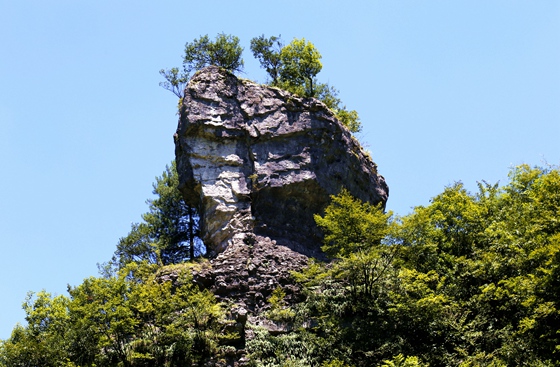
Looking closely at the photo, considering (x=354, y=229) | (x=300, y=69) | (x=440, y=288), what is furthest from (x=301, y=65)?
(x=440, y=288)

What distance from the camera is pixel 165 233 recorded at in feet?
123

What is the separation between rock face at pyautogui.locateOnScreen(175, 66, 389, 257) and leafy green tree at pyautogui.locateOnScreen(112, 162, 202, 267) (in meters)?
4.65

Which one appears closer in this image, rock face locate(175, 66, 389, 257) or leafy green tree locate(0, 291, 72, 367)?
leafy green tree locate(0, 291, 72, 367)

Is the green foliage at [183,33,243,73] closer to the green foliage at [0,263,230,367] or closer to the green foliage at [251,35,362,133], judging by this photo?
the green foliage at [251,35,362,133]

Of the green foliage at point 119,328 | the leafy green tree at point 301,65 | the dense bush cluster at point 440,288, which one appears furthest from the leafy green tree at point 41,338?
the leafy green tree at point 301,65

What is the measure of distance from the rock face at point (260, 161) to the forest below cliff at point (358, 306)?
3.56 m

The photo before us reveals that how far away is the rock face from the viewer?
3114 cm

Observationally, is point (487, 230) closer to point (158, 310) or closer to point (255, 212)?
point (255, 212)

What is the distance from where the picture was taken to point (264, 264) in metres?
28.7

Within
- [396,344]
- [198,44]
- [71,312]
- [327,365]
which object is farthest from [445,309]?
[198,44]

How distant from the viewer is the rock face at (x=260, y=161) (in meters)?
31.1

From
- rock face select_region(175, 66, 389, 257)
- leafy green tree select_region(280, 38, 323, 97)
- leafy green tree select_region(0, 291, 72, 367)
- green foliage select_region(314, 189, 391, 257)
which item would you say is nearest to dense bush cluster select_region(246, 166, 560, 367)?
green foliage select_region(314, 189, 391, 257)

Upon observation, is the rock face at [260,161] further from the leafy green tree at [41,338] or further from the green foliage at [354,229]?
the leafy green tree at [41,338]

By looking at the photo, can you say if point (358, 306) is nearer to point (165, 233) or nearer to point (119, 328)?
point (119, 328)
